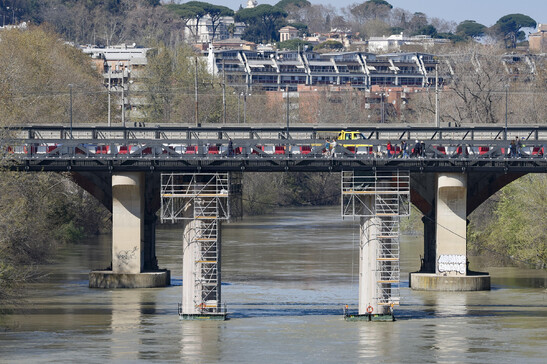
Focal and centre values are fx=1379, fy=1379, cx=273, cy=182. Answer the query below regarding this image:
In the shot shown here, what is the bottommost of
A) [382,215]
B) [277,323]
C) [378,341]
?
[378,341]

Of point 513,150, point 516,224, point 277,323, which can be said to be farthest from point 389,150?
point 516,224

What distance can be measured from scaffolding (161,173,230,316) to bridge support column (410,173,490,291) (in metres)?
15.3

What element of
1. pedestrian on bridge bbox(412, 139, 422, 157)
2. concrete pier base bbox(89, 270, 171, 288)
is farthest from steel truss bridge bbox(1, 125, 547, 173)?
concrete pier base bbox(89, 270, 171, 288)

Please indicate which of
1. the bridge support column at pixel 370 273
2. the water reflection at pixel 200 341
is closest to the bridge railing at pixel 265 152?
the bridge support column at pixel 370 273

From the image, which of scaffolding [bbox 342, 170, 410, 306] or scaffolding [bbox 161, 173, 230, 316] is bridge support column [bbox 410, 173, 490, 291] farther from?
scaffolding [bbox 161, 173, 230, 316]

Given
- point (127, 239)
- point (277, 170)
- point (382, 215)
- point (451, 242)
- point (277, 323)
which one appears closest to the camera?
point (277, 323)

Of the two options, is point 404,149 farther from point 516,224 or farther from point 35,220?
point 35,220

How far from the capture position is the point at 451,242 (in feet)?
273

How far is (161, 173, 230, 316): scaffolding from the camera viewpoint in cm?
7262

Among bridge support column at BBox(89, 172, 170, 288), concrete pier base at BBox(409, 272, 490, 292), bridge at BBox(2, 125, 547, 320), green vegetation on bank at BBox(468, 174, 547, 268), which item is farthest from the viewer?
green vegetation on bank at BBox(468, 174, 547, 268)

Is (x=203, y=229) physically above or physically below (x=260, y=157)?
below

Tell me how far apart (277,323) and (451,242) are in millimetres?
15774

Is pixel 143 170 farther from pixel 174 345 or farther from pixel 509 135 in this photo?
pixel 509 135

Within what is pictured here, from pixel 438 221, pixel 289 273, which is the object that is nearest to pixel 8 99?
pixel 289 273
